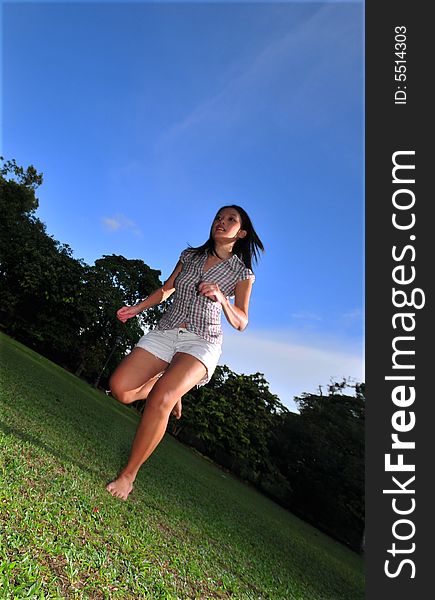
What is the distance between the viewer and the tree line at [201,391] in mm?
18938

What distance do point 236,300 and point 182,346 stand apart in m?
0.53

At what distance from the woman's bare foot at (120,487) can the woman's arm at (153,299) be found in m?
1.15

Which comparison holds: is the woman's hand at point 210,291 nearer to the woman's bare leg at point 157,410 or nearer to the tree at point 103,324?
the woman's bare leg at point 157,410

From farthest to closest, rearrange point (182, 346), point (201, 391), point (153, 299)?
point (201, 391), point (153, 299), point (182, 346)

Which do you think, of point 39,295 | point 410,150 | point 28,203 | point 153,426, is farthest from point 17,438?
point 28,203

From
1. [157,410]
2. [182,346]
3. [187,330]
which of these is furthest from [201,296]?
[157,410]

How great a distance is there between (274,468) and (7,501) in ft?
66.0

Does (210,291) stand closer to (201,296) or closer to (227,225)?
(201,296)

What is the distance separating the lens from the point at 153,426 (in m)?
2.56

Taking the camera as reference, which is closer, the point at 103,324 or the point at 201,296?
the point at 201,296

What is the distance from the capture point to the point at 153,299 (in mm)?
3307

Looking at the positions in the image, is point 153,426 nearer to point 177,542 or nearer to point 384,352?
point 177,542

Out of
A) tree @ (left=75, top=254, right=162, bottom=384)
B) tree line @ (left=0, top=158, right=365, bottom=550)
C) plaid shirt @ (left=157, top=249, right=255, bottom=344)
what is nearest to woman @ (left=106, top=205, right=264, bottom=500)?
plaid shirt @ (left=157, top=249, right=255, bottom=344)

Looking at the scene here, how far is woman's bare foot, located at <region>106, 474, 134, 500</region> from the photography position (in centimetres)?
261
